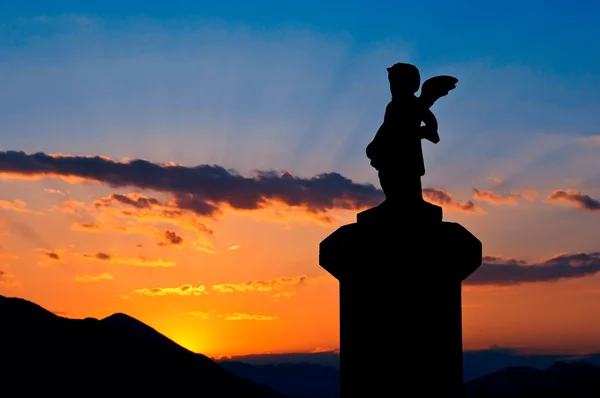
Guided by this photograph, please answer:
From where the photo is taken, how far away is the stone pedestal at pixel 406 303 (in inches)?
269

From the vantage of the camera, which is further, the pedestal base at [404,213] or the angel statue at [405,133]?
the angel statue at [405,133]

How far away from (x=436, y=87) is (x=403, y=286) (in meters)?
1.73

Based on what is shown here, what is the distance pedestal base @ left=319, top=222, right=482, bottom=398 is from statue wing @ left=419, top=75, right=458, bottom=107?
44.5 inches

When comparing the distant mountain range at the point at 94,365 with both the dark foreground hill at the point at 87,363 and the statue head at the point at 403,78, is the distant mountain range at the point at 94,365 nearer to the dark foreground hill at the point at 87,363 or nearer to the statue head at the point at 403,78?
the dark foreground hill at the point at 87,363

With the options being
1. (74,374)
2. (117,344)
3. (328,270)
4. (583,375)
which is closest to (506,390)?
(583,375)

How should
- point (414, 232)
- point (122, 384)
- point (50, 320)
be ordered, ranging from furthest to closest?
point (50, 320) → point (122, 384) → point (414, 232)

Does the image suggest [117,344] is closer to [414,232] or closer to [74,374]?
[74,374]

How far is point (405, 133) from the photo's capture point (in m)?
7.27

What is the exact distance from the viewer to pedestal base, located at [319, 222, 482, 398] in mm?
6820

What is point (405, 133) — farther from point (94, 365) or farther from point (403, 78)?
point (94, 365)

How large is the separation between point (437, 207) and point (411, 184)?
317mm

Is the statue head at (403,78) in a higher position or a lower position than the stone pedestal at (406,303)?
higher

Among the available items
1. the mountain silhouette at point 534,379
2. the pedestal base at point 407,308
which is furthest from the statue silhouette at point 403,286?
the mountain silhouette at point 534,379

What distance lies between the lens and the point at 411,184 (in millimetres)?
7223
